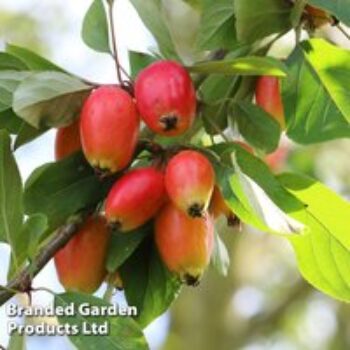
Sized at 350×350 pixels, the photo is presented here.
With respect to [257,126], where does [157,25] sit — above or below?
above

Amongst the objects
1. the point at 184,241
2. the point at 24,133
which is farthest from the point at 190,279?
the point at 24,133

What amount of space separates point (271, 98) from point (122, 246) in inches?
10.0

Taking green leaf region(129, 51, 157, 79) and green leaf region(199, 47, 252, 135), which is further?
green leaf region(129, 51, 157, 79)

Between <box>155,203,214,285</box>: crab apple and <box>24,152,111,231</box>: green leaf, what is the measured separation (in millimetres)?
110

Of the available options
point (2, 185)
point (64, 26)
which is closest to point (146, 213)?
point (2, 185)

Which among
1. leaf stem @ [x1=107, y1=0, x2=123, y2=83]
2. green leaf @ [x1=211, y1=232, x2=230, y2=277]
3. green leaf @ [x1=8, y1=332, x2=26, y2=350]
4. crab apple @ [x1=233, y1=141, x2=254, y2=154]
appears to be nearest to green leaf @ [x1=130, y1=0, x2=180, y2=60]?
leaf stem @ [x1=107, y1=0, x2=123, y2=83]

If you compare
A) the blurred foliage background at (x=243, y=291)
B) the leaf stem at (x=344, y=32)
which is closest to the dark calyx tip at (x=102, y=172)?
the leaf stem at (x=344, y=32)

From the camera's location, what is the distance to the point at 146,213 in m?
1.08

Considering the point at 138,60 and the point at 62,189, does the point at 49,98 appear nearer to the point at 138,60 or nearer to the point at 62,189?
the point at 62,189

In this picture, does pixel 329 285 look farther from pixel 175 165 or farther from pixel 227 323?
pixel 227 323

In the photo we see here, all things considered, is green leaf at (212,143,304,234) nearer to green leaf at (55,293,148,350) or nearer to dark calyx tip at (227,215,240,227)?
dark calyx tip at (227,215,240,227)

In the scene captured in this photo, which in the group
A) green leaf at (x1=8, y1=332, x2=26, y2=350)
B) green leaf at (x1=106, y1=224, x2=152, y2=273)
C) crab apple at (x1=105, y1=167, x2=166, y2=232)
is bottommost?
green leaf at (x1=8, y1=332, x2=26, y2=350)

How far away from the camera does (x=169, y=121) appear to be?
1044mm

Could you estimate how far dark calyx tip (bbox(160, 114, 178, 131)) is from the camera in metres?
1.04
